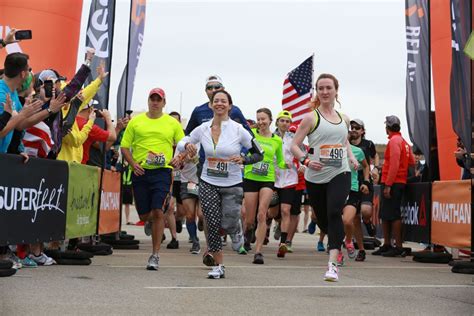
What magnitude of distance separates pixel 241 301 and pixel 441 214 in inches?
247

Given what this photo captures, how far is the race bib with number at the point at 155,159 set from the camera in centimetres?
1095

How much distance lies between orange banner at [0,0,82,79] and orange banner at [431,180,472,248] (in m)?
6.54

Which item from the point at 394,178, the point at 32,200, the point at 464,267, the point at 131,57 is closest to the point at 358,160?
the point at 394,178

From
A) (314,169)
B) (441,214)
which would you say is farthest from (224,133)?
(441,214)

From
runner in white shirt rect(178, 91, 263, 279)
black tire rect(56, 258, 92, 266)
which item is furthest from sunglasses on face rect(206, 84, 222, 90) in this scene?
black tire rect(56, 258, 92, 266)

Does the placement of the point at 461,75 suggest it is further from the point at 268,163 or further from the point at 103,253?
the point at 103,253

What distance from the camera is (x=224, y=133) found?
32.0ft

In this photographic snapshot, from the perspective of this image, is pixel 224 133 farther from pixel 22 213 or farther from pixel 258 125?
pixel 258 125

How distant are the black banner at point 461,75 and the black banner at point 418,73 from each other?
2347mm

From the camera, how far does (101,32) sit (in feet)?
49.7

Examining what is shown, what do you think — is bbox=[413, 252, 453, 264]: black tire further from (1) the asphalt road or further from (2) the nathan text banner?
(2) the nathan text banner

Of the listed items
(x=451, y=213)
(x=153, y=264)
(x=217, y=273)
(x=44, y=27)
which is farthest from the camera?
(x=44, y=27)

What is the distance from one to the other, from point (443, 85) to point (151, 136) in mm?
6068

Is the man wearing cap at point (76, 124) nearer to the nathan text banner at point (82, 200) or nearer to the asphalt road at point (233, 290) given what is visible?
the nathan text banner at point (82, 200)
